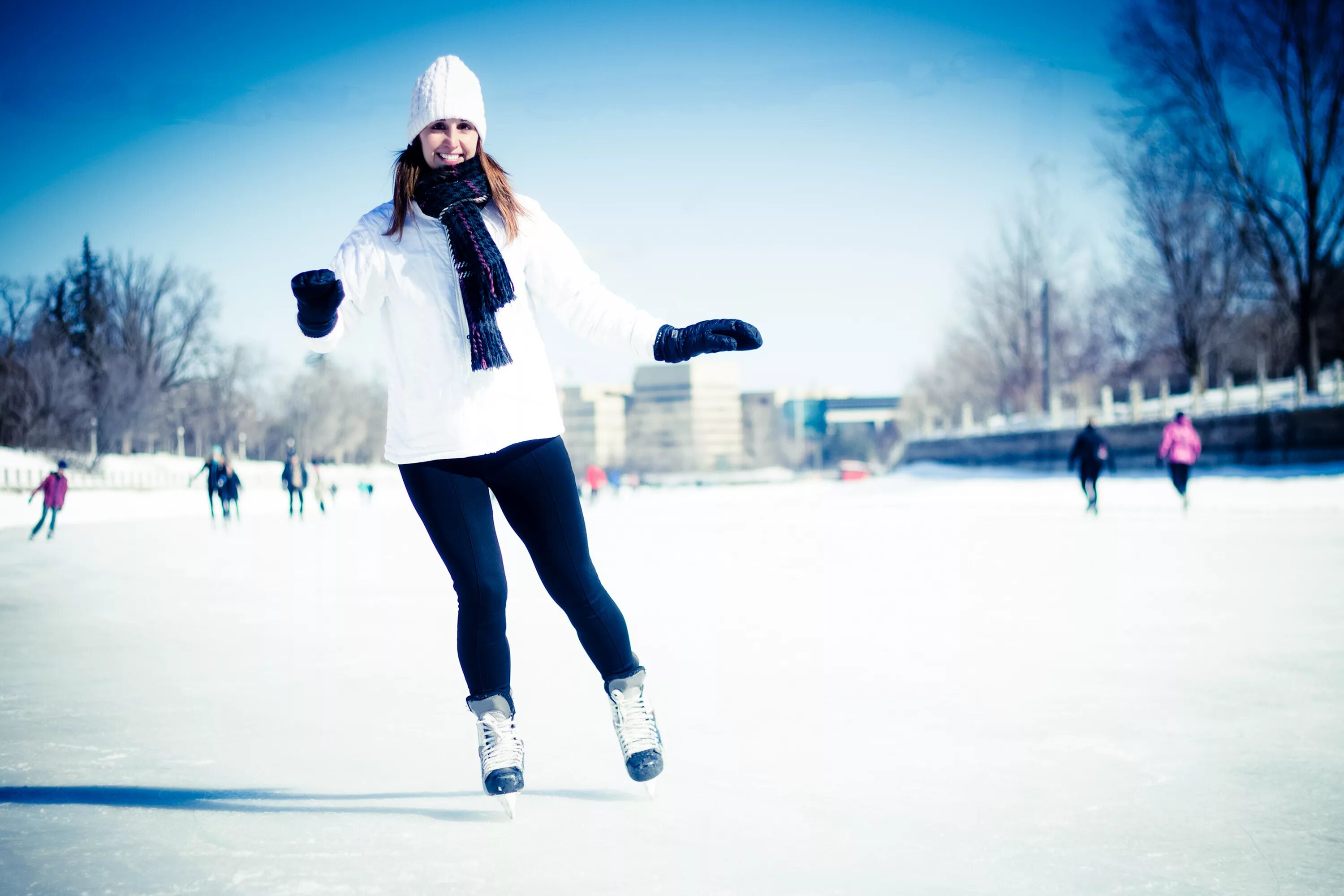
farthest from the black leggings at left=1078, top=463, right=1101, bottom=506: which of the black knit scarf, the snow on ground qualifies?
the black knit scarf

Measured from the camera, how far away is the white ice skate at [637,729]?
2086 millimetres

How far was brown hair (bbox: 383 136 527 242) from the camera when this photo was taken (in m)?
2.06

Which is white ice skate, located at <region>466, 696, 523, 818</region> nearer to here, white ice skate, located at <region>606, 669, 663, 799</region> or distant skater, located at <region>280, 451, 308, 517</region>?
white ice skate, located at <region>606, 669, 663, 799</region>

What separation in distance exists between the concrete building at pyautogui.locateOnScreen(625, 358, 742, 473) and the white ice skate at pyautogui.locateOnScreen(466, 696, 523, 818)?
97.0 metres

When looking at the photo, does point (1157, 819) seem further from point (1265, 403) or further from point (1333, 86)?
point (1333, 86)

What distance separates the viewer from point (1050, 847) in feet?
6.01

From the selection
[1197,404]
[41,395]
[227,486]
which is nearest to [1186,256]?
[1197,404]

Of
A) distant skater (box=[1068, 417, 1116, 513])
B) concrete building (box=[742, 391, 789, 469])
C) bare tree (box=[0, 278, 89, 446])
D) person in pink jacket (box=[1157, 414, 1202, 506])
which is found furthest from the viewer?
concrete building (box=[742, 391, 789, 469])

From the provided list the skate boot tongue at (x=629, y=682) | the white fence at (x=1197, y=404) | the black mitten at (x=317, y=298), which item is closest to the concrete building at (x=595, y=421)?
the white fence at (x=1197, y=404)

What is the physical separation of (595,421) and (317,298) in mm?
106593

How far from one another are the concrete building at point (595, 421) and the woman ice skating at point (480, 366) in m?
101

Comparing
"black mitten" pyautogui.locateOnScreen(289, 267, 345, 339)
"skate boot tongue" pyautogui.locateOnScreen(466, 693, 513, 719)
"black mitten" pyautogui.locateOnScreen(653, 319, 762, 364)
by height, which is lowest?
"skate boot tongue" pyautogui.locateOnScreen(466, 693, 513, 719)

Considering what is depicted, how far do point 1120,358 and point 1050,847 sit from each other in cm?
3685

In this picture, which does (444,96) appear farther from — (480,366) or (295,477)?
(295,477)
